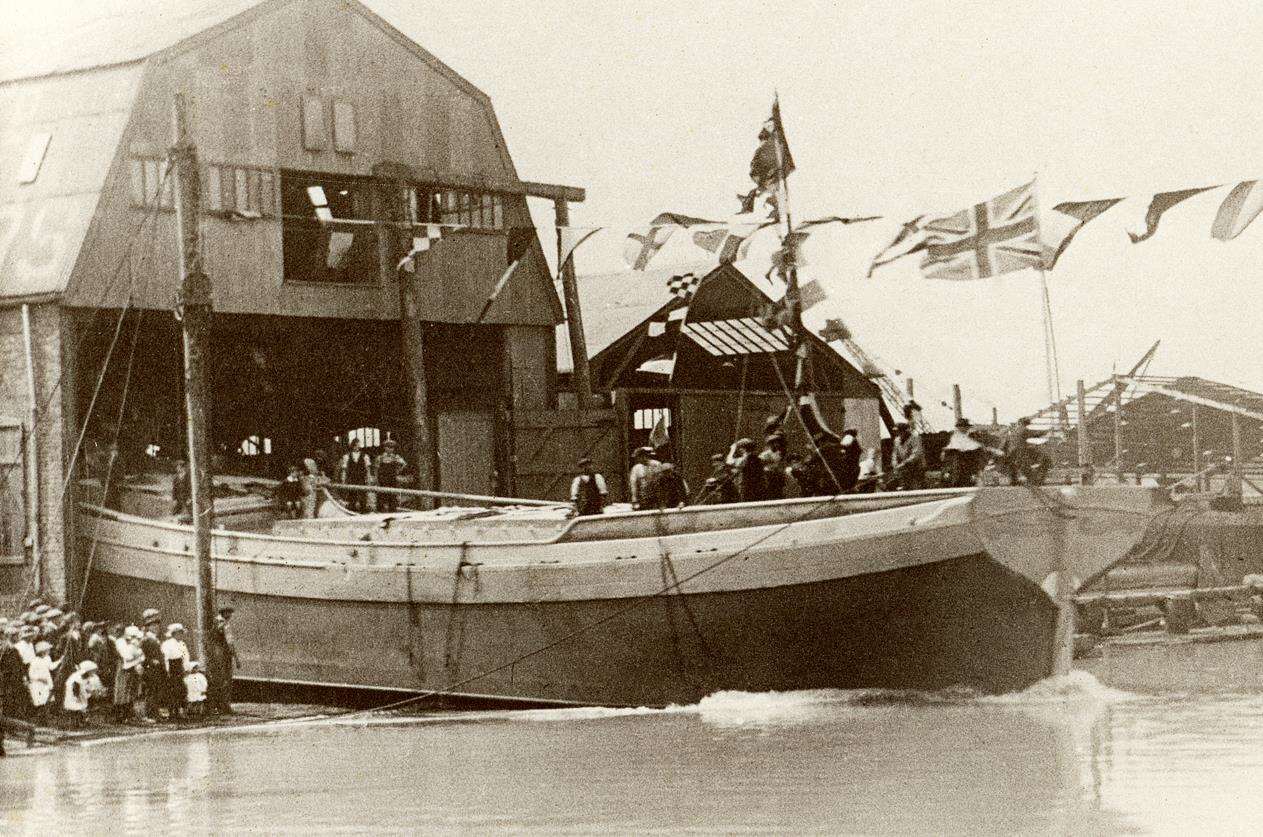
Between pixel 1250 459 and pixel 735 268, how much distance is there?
41.3ft

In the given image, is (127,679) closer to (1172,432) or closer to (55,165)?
(55,165)

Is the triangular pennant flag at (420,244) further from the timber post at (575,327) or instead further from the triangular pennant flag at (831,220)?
the triangular pennant flag at (831,220)

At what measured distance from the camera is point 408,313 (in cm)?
2766

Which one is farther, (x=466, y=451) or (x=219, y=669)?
(x=466, y=451)

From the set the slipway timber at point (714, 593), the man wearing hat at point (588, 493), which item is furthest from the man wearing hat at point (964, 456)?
the man wearing hat at point (588, 493)

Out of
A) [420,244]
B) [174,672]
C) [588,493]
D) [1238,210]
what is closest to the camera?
[1238,210]

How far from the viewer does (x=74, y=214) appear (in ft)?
82.9

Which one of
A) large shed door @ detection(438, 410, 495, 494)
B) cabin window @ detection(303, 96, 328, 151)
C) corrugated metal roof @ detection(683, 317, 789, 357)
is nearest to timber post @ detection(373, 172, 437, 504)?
large shed door @ detection(438, 410, 495, 494)

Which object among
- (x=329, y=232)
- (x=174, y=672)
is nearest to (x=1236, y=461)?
(x=329, y=232)

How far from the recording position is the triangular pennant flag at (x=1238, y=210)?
17391 mm

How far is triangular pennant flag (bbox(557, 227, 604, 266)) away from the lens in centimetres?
2277

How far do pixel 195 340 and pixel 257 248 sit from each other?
477cm

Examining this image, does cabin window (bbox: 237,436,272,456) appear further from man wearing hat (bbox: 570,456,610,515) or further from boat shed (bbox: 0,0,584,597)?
man wearing hat (bbox: 570,456,610,515)

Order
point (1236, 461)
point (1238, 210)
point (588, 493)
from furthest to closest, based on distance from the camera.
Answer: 1. point (1236, 461)
2. point (588, 493)
3. point (1238, 210)
